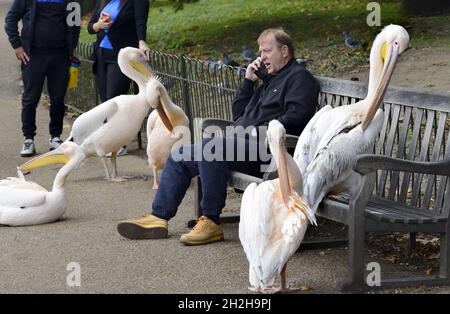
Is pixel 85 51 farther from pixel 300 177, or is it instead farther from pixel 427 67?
pixel 300 177

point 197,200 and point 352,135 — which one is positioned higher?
point 352,135

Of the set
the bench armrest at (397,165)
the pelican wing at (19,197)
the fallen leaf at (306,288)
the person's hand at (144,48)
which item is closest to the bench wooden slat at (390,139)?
the bench armrest at (397,165)

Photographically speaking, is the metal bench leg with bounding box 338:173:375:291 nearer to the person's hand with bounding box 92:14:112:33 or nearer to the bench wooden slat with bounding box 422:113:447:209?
the bench wooden slat with bounding box 422:113:447:209

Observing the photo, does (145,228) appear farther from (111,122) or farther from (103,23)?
(103,23)

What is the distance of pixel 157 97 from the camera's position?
8.14 m

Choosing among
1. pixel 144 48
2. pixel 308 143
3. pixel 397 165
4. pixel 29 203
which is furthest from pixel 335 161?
pixel 144 48

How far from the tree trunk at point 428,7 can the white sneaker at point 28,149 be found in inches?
333

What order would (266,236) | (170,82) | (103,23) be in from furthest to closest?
1. (170,82)
2. (103,23)
3. (266,236)

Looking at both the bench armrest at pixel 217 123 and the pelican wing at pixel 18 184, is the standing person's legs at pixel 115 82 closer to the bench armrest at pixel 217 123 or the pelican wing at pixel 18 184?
the pelican wing at pixel 18 184

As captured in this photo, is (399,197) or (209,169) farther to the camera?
(209,169)

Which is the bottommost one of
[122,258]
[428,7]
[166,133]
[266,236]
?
[122,258]

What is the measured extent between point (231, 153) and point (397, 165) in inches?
56.6

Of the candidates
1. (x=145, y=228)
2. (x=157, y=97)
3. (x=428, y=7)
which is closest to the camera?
(x=145, y=228)

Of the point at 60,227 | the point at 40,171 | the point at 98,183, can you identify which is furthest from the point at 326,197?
the point at 40,171
